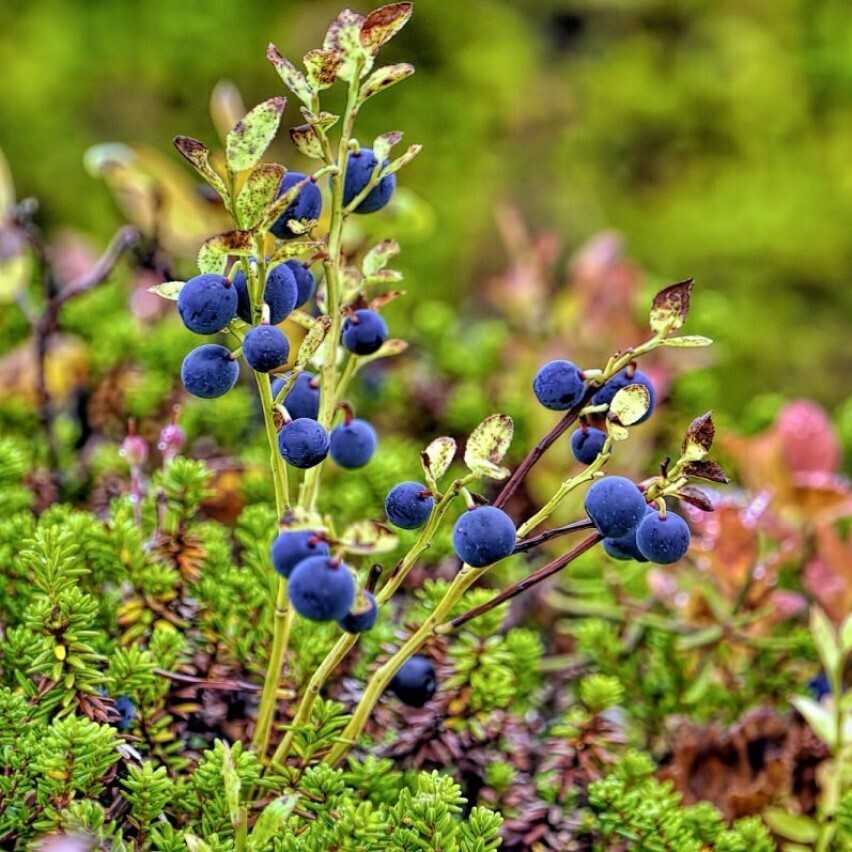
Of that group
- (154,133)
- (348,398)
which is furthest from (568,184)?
(348,398)

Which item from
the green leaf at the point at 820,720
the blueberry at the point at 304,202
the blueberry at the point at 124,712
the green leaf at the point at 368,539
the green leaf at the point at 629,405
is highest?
the blueberry at the point at 304,202

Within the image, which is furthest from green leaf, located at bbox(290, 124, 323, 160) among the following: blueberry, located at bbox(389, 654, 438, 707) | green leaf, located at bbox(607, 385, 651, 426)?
blueberry, located at bbox(389, 654, 438, 707)

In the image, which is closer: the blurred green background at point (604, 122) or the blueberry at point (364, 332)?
the blueberry at point (364, 332)

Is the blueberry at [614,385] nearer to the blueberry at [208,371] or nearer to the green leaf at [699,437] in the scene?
the green leaf at [699,437]

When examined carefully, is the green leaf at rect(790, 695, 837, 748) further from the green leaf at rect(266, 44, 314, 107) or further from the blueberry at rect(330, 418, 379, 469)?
the green leaf at rect(266, 44, 314, 107)

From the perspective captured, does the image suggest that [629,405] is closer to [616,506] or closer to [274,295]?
[616,506]

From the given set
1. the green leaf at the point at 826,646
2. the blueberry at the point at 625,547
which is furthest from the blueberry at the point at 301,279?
the green leaf at the point at 826,646

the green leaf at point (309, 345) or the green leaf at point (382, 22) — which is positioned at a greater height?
the green leaf at point (382, 22)
